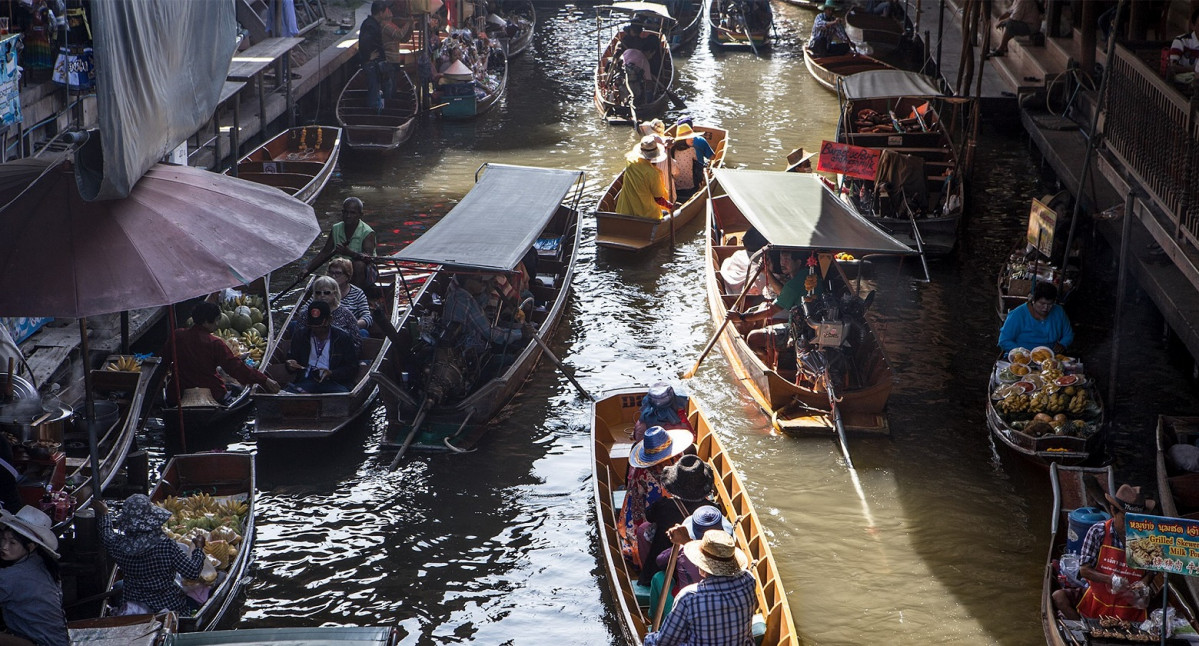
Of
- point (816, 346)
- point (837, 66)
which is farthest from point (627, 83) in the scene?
point (816, 346)

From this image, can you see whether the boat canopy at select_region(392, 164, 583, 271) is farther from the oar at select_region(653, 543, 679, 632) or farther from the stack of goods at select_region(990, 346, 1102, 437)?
the stack of goods at select_region(990, 346, 1102, 437)

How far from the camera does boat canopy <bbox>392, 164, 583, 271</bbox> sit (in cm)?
1060

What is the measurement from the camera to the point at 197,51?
7477 millimetres

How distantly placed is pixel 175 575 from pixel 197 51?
11.6 feet

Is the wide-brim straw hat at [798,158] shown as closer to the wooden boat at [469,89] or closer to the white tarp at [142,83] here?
the wooden boat at [469,89]

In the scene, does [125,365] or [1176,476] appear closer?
[1176,476]

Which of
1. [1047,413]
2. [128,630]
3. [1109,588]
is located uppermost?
[128,630]

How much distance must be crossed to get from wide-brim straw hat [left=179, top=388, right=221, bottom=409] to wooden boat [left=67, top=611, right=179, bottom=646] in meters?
3.62

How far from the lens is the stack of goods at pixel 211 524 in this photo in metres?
8.10

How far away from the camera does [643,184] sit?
1547cm

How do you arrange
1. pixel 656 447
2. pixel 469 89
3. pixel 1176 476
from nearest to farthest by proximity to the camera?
pixel 656 447 → pixel 1176 476 → pixel 469 89

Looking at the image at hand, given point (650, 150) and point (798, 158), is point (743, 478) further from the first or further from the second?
point (798, 158)

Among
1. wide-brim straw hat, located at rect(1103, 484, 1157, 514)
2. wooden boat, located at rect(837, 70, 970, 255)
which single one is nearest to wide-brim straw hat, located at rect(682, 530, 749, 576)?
wide-brim straw hat, located at rect(1103, 484, 1157, 514)

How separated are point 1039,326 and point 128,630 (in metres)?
8.50
